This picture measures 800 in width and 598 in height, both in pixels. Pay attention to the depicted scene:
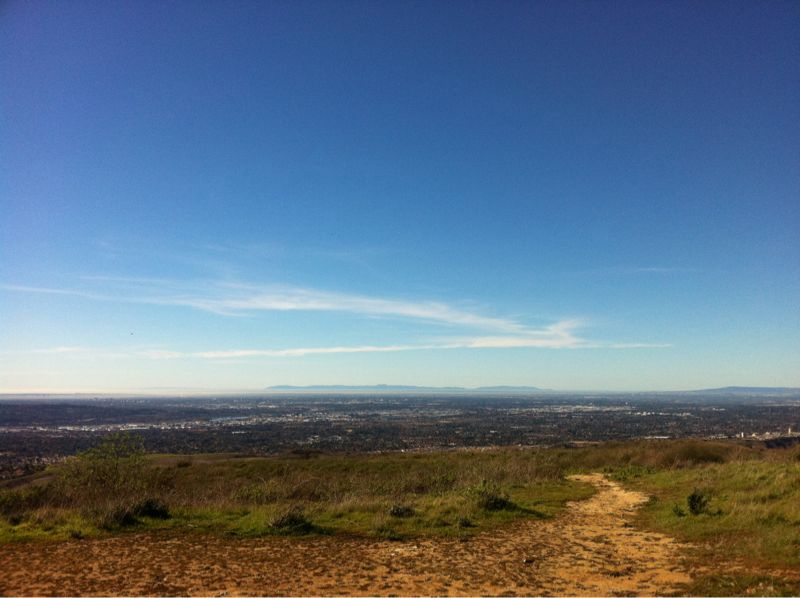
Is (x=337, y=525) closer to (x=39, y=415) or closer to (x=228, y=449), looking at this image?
(x=228, y=449)

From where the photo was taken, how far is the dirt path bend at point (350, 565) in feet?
27.9

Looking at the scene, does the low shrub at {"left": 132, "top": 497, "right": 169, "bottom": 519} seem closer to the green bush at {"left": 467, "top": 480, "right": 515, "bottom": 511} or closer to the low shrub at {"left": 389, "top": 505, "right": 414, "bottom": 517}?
the low shrub at {"left": 389, "top": 505, "right": 414, "bottom": 517}

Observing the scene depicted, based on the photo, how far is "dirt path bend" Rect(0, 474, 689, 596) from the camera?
27.9ft

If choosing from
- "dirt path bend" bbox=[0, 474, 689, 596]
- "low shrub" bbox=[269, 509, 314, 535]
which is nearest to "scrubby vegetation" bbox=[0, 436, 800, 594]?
"low shrub" bbox=[269, 509, 314, 535]

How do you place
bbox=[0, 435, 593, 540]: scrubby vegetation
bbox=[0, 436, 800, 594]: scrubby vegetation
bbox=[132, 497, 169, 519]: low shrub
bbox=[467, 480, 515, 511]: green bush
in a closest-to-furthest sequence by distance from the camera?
bbox=[0, 436, 800, 594]: scrubby vegetation → bbox=[0, 435, 593, 540]: scrubby vegetation → bbox=[132, 497, 169, 519]: low shrub → bbox=[467, 480, 515, 511]: green bush

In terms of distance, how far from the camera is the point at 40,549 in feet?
35.8

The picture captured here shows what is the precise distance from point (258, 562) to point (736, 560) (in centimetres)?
958

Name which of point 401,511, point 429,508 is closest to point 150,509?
point 401,511

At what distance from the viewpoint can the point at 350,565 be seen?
9.89m

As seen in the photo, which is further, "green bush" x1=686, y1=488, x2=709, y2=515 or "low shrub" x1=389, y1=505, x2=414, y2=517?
"low shrub" x1=389, y1=505, x2=414, y2=517

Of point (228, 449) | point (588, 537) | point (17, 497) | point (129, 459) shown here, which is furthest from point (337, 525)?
point (228, 449)

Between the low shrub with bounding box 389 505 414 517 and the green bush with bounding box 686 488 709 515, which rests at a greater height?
the green bush with bounding box 686 488 709 515

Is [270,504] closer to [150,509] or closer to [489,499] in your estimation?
[150,509]

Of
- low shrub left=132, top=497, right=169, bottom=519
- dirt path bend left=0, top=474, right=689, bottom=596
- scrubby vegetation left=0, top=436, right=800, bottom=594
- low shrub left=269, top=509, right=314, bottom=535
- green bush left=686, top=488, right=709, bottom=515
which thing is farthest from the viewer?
low shrub left=132, top=497, right=169, bottom=519
